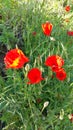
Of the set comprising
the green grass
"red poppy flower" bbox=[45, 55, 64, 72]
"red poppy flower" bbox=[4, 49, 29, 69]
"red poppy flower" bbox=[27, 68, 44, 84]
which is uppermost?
"red poppy flower" bbox=[4, 49, 29, 69]

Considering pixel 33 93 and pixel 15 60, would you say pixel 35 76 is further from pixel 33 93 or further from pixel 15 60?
pixel 33 93

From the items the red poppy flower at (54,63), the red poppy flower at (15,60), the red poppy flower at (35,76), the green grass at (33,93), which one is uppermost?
the red poppy flower at (15,60)

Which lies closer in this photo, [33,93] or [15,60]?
[15,60]

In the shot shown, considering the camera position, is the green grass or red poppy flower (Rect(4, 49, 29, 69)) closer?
red poppy flower (Rect(4, 49, 29, 69))

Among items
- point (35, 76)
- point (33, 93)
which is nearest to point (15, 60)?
point (35, 76)

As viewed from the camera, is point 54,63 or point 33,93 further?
point 33,93

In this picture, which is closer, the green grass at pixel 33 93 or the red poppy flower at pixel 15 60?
the red poppy flower at pixel 15 60

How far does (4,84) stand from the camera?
7.13ft

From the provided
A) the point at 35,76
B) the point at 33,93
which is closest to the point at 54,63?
the point at 35,76

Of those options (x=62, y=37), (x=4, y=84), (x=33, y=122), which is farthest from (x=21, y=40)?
(x=33, y=122)

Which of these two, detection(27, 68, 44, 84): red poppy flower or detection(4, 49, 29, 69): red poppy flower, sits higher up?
detection(4, 49, 29, 69): red poppy flower

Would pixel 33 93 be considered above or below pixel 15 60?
below

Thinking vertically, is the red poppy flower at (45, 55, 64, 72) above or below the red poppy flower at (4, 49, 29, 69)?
below

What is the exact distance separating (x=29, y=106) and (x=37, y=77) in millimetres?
345
